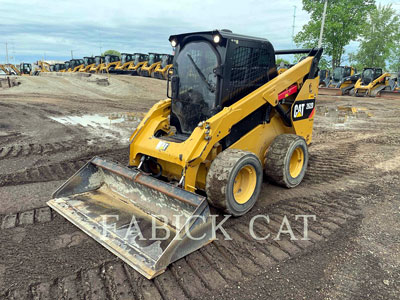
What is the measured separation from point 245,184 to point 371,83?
785 inches

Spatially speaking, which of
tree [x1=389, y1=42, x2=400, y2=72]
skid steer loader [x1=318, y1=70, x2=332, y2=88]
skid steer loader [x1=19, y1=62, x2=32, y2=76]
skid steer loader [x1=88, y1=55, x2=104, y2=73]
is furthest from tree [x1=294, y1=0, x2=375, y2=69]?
skid steer loader [x1=19, y1=62, x2=32, y2=76]

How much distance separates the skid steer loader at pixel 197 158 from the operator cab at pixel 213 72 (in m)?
0.01

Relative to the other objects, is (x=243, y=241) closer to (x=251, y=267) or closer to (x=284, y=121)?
(x=251, y=267)

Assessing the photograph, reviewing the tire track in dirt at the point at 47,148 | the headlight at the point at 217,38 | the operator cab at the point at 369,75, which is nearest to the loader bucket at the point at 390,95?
the operator cab at the point at 369,75

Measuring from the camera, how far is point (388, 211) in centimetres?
384

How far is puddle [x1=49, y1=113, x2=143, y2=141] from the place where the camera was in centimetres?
788

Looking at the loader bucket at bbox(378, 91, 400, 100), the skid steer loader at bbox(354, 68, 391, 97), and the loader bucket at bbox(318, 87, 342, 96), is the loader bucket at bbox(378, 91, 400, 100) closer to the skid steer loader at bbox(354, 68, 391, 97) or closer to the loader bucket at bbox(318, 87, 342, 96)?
the skid steer loader at bbox(354, 68, 391, 97)

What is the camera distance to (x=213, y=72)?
3.66 meters

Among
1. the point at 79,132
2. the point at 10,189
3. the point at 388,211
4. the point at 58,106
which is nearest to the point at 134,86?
the point at 58,106

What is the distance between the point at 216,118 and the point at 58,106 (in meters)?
10.5

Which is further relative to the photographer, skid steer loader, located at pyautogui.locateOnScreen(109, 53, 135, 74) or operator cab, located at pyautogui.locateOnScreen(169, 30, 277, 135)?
skid steer loader, located at pyautogui.locateOnScreen(109, 53, 135, 74)

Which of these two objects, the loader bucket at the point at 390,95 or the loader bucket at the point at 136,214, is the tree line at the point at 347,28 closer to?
the loader bucket at the point at 390,95

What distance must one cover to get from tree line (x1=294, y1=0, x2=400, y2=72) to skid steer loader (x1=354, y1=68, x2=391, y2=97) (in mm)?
10853

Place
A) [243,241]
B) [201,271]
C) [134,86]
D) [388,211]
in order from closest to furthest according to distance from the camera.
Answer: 1. [201,271]
2. [243,241]
3. [388,211]
4. [134,86]
